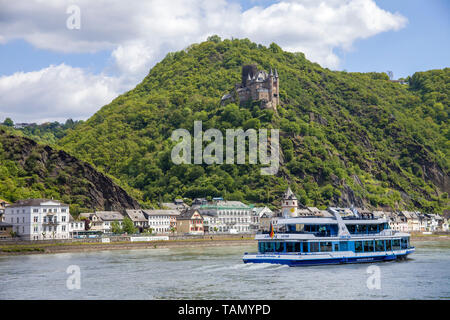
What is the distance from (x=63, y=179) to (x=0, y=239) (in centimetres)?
3987

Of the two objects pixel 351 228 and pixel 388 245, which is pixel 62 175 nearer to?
pixel 351 228

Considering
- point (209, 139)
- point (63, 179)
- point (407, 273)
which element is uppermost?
point (209, 139)

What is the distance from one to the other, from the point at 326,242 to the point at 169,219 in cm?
7561

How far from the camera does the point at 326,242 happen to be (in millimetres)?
59438

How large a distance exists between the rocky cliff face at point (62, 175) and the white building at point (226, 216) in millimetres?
16618

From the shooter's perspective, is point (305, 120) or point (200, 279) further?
point (305, 120)

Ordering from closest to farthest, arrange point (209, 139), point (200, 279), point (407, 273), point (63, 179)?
point (200, 279)
point (407, 273)
point (63, 179)
point (209, 139)

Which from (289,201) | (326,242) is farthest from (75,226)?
(326,242)

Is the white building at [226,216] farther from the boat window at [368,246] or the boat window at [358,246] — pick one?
the boat window at [358,246]

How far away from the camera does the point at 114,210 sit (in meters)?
126

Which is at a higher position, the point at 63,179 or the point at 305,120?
the point at 305,120
